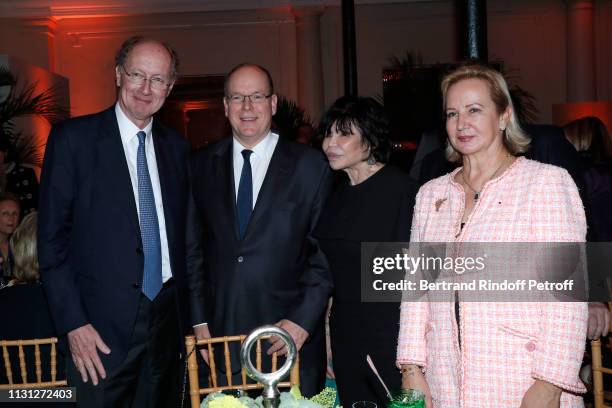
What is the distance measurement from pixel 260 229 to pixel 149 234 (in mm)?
459

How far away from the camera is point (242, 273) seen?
2.84 meters

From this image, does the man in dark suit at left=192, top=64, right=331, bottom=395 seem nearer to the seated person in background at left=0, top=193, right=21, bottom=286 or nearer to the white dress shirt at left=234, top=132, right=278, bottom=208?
the white dress shirt at left=234, top=132, right=278, bottom=208

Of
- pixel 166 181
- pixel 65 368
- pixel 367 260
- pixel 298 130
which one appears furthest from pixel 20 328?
pixel 298 130

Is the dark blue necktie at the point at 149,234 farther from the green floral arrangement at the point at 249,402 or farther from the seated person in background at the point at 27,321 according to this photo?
the green floral arrangement at the point at 249,402

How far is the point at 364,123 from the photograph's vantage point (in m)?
2.98

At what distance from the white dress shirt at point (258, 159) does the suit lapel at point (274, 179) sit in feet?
0.14

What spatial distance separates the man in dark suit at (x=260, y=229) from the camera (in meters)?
2.85

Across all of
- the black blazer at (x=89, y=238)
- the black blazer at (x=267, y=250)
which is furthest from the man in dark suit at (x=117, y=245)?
the black blazer at (x=267, y=250)

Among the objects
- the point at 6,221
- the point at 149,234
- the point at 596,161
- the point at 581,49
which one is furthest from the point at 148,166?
the point at 581,49

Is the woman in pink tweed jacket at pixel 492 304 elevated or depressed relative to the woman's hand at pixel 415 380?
elevated

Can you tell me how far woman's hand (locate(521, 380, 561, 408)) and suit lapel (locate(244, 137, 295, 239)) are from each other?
1310 mm

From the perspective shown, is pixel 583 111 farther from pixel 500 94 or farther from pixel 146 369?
pixel 146 369

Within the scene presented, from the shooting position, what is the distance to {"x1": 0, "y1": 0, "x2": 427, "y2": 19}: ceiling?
36.4 feet

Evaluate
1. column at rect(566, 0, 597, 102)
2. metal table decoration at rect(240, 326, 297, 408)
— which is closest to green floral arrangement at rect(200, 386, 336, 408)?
metal table decoration at rect(240, 326, 297, 408)
